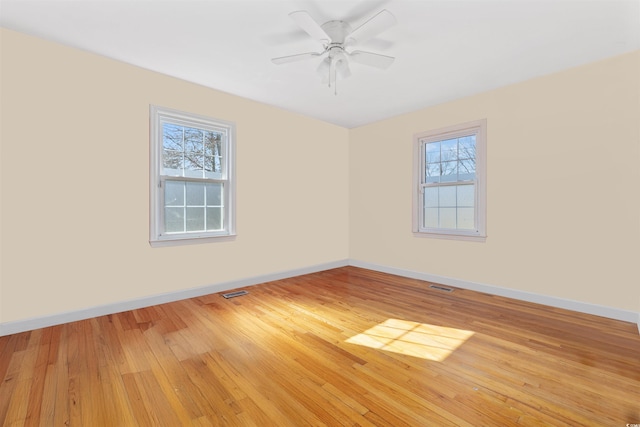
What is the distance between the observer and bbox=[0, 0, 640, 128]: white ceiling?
7.00 feet

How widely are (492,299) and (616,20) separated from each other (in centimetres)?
289

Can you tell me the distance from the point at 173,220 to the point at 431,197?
3.70m

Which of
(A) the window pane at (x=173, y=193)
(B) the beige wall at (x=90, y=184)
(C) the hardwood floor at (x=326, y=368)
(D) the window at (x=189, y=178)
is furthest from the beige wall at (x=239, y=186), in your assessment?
(C) the hardwood floor at (x=326, y=368)

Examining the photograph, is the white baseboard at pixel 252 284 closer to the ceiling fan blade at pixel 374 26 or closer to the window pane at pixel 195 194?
the window pane at pixel 195 194

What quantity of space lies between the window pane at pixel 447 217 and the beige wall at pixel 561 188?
28 cm

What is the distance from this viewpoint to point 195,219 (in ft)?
12.0

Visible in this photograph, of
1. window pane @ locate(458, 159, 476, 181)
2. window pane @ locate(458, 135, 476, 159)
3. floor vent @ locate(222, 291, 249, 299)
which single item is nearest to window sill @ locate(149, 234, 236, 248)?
floor vent @ locate(222, 291, 249, 299)

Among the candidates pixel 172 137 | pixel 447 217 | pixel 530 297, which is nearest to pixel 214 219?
pixel 172 137

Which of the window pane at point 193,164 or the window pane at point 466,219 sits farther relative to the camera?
the window pane at point 466,219

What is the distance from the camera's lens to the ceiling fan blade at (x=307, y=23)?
1.93 metres

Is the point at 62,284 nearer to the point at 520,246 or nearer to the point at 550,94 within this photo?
the point at 520,246

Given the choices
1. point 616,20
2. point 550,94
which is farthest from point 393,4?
point 550,94

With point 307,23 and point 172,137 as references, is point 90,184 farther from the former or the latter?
point 307,23

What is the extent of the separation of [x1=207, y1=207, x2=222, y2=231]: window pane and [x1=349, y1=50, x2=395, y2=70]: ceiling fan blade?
8.49 ft
